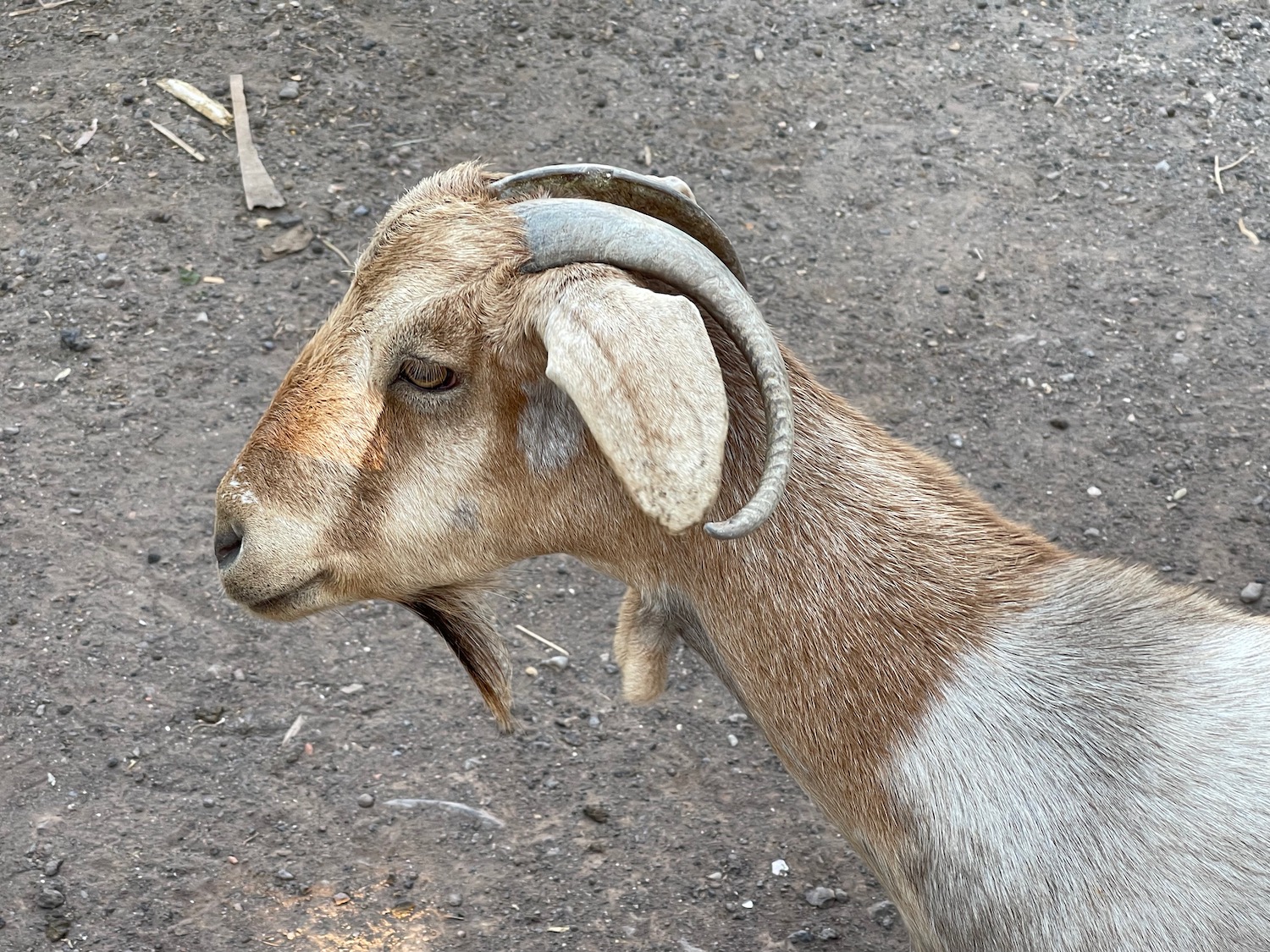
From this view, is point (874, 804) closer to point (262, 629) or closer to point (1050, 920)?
point (1050, 920)

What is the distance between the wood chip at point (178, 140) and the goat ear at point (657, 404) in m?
4.98

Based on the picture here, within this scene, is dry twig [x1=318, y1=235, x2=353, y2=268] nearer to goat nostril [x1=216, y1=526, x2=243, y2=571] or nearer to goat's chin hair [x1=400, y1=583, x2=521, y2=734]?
goat's chin hair [x1=400, y1=583, x2=521, y2=734]

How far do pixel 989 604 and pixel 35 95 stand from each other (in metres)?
6.20

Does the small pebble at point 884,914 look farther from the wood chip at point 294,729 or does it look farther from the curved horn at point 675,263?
the curved horn at point 675,263

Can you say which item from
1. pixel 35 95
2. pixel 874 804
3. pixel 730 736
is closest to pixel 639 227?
pixel 874 804

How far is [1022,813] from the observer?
273cm

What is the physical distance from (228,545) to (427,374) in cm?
69

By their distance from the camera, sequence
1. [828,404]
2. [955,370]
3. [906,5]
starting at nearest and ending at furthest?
[828,404], [955,370], [906,5]

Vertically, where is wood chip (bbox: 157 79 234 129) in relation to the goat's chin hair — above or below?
below

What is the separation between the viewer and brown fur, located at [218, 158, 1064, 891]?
2809 mm

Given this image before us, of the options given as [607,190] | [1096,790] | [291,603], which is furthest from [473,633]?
[1096,790]

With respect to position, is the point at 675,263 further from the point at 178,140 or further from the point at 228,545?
the point at 178,140

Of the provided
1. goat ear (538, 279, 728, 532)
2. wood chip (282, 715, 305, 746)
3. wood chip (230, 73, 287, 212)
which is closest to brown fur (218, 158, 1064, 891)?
goat ear (538, 279, 728, 532)

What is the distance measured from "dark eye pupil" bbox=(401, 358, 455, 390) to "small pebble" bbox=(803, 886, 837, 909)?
7.80 feet
